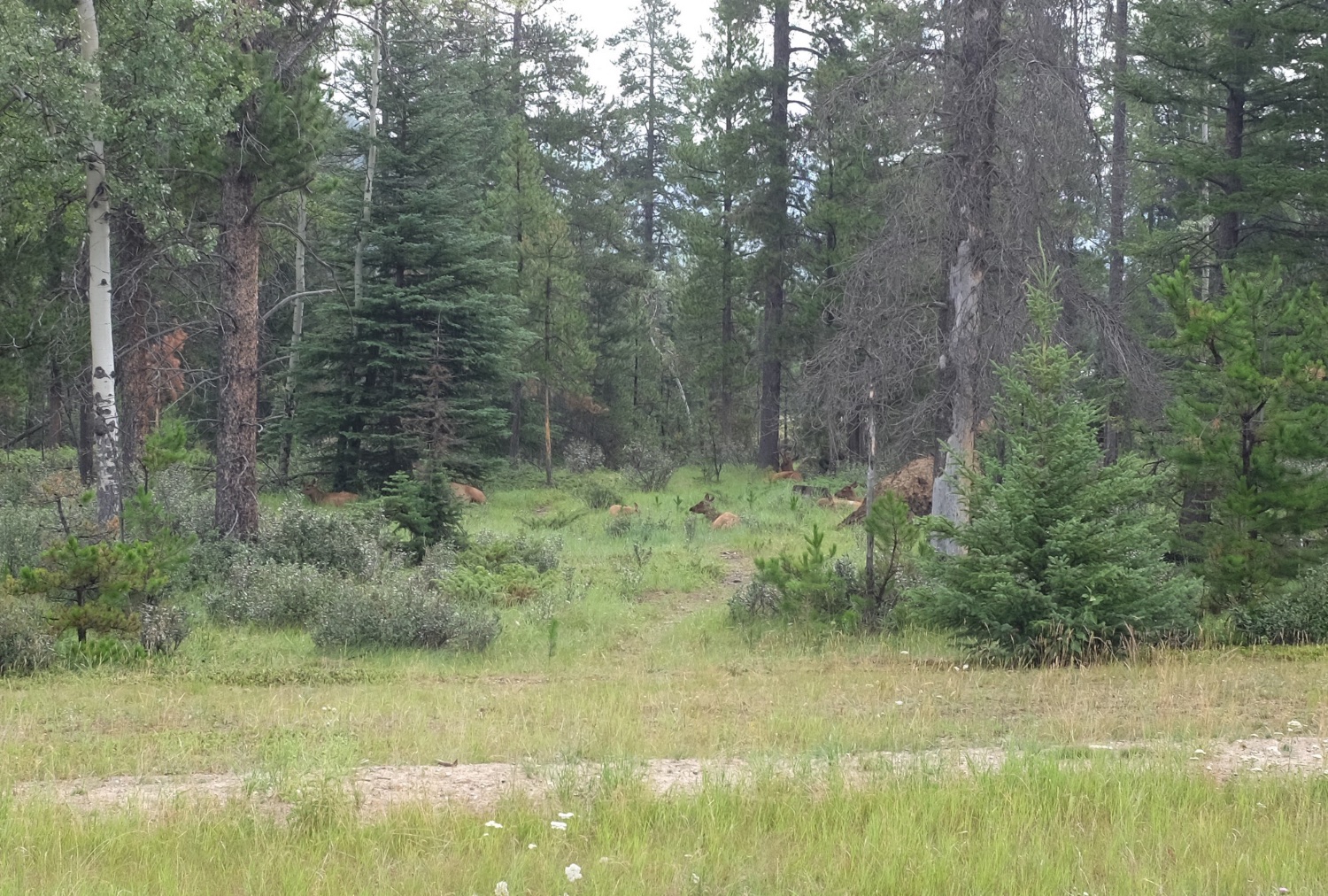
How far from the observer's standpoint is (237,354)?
16500mm

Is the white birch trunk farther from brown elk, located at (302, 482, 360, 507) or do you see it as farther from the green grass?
brown elk, located at (302, 482, 360, 507)

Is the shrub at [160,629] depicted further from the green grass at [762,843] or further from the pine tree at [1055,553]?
the pine tree at [1055,553]

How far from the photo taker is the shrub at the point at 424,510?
1617 centimetres

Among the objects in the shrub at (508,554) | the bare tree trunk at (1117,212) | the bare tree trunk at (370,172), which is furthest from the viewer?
the bare tree trunk at (370,172)

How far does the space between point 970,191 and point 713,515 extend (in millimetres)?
11610

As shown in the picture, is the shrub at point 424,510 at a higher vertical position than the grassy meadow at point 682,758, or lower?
higher

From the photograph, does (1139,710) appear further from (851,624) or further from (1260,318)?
(1260,318)

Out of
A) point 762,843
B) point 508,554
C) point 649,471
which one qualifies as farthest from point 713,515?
point 762,843

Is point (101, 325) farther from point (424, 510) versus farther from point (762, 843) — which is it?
point (762, 843)

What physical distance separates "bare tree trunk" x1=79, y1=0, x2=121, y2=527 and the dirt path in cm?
780

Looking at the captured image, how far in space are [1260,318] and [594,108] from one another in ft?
121

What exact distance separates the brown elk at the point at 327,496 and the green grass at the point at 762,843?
2024cm

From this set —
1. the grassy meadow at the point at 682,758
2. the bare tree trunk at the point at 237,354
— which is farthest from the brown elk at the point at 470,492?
the grassy meadow at the point at 682,758

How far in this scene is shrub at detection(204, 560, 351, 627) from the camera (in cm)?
1261
